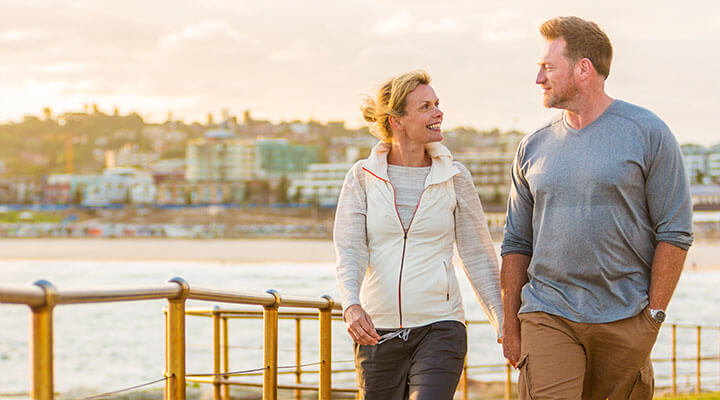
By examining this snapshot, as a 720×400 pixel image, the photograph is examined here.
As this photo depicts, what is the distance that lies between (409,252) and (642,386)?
846 millimetres

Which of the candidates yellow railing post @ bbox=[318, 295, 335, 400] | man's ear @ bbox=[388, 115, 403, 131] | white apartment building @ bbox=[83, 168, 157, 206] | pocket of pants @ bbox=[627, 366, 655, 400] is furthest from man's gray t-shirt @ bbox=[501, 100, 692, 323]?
white apartment building @ bbox=[83, 168, 157, 206]

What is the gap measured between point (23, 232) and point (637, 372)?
114 m

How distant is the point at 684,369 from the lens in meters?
21.2

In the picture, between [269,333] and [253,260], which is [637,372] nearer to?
[269,333]

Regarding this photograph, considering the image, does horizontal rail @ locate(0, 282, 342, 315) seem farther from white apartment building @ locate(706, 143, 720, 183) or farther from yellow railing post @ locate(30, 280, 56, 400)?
white apartment building @ locate(706, 143, 720, 183)

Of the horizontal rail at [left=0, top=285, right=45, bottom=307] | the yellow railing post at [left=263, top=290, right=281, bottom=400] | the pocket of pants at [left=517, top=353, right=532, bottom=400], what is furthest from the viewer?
the yellow railing post at [left=263, top=290, right=281, bottom=400]

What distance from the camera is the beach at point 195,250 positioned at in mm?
70975

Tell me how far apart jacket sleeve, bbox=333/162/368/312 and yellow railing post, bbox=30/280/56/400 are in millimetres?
1370

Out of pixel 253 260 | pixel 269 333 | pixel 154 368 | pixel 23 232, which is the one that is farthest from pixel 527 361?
pixel 23 232

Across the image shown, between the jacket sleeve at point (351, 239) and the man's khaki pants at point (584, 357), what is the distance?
579mm

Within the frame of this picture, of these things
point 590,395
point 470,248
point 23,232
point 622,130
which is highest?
point 622,130

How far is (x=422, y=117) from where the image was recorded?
11.5 ft

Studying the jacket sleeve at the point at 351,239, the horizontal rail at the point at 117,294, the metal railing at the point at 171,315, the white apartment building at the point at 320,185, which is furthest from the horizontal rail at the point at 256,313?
the white apartment building at the point at 320,185

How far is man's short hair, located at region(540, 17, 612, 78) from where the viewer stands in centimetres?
318
